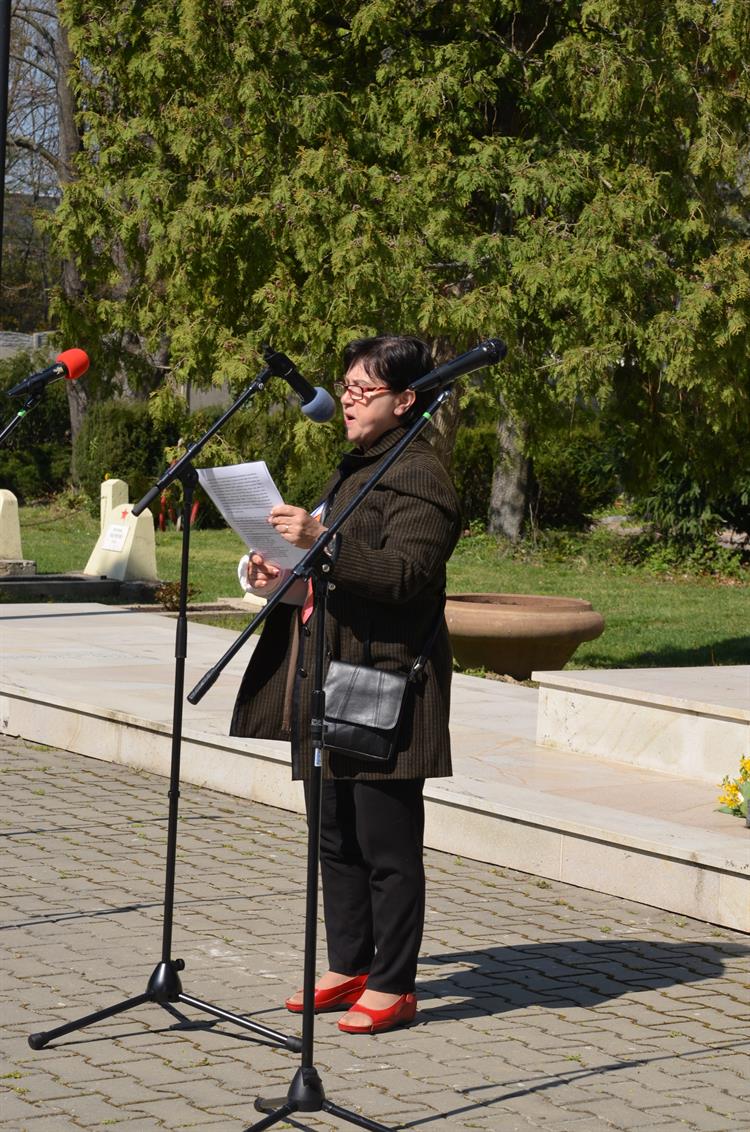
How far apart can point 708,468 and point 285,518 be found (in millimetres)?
9025

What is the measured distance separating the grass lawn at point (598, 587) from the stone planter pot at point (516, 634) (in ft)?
3.70

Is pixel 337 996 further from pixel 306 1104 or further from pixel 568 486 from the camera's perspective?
pixel 568 486

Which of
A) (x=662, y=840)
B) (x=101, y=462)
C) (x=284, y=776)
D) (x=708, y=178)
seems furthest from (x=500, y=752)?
(x=101, y=462)

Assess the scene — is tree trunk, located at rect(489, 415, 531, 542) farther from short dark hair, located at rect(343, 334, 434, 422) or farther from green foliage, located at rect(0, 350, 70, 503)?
short dark hair, located at rect(343, 334, 434, 422)

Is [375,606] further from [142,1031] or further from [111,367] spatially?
[111,367]

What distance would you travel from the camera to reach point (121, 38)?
1270cm

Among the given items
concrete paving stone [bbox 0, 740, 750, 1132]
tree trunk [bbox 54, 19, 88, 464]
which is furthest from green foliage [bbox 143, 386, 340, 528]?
tree trunk [bbox 54, 19, 88, 464]

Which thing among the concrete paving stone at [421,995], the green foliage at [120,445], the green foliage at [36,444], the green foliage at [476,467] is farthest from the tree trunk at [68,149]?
the concrete paving stone at [421,995]

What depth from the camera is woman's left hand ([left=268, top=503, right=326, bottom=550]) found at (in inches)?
170

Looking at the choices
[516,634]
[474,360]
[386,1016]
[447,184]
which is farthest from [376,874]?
[447,184]

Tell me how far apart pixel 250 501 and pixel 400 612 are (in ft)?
2.04

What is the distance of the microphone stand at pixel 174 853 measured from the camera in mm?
4613

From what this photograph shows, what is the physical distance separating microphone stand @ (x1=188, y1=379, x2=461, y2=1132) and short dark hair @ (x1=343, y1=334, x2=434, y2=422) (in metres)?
0.53

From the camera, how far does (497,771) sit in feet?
26.3
